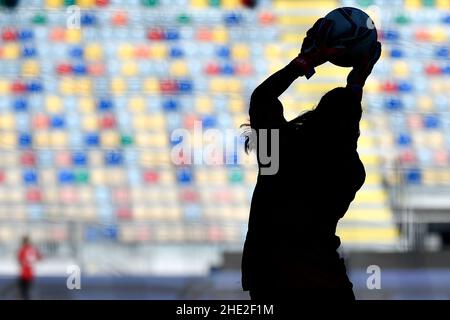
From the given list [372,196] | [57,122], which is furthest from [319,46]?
[57,122]

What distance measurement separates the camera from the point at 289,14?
371 inches

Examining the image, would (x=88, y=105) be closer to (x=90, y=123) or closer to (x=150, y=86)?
(x=90, y=123)

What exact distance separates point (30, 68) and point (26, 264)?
8.24 ft

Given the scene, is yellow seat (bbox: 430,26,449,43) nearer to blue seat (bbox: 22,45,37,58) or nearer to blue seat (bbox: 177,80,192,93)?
blue seat (bbox: 177,80,192,93)

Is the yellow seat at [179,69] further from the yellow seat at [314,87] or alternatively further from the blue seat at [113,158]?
the yellow seat at [314,87]

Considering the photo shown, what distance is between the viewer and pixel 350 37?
2135 mm

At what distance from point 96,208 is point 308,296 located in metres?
6.98

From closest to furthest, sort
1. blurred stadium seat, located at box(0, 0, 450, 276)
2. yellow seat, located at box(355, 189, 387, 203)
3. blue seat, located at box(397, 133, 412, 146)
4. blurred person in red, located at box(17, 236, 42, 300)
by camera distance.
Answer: blurred person in red, located at box(17, 236, 42, 300) < yellow seat, located at box(355, 189, 387, 203) < blurred stadium seat, located at box(0, 0, 450, 276) < blue seat, located at box(397, 133, 412, 146)

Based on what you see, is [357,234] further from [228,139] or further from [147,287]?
[147,287]

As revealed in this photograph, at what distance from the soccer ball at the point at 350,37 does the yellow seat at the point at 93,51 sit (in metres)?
7.53

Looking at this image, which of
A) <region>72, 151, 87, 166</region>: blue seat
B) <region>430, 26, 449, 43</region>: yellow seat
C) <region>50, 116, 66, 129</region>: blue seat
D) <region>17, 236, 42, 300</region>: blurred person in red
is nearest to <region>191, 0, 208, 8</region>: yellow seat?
<region>50, 116, 66, 129</region>: blue seat

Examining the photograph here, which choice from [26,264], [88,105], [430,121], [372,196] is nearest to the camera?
[26,264]

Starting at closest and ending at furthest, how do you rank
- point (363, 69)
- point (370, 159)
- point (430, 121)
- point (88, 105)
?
point (363, 69)
point (370, 159)
point (430, 121)
point (88, 105)

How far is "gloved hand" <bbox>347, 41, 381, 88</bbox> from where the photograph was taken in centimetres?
212
